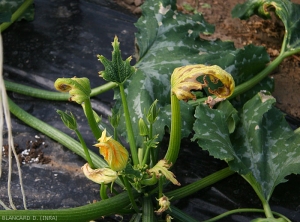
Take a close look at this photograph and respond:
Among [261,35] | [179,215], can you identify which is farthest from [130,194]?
[261,35]

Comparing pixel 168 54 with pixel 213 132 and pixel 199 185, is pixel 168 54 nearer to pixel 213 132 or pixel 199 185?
pixel 213 132

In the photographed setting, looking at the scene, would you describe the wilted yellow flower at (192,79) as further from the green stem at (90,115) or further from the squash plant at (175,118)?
the green stem at (90,115)

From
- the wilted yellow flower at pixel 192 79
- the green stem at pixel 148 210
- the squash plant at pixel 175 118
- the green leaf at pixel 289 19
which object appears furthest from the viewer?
the green leaf at pixel 289 19

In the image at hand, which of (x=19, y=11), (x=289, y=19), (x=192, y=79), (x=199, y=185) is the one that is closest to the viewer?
(x=192, y=79)

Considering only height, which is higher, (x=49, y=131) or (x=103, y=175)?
(x=103, y=175)

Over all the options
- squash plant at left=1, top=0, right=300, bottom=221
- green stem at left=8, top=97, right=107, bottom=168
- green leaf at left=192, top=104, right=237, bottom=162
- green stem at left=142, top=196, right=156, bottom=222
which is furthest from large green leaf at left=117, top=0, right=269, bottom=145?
green stem at left=142, top=196, right=156, bottom=222

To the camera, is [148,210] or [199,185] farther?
[199,185]

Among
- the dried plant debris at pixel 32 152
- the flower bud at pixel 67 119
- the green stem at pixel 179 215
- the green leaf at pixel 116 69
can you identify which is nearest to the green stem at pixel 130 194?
the green stem at pixel 179 215

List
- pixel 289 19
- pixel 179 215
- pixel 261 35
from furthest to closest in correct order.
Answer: pixel 261 35, pixel 289 19, pixel 179 215
